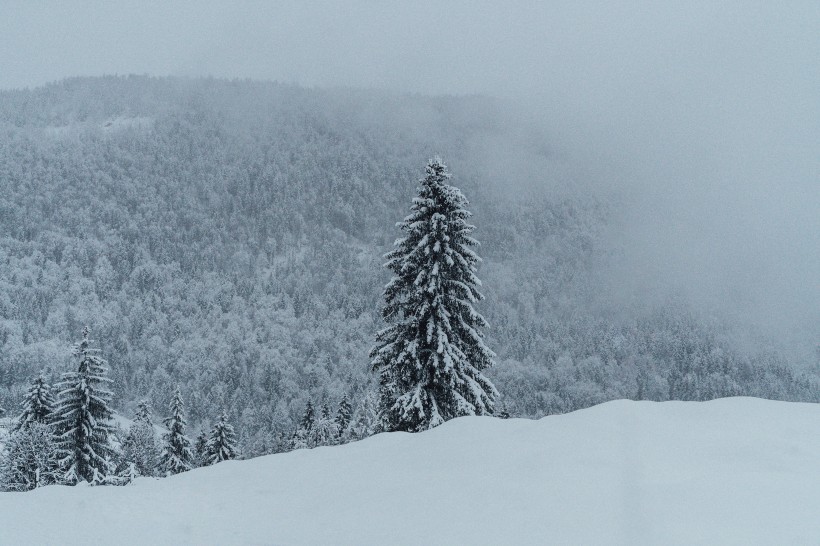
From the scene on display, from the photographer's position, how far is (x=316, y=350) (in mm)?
195125

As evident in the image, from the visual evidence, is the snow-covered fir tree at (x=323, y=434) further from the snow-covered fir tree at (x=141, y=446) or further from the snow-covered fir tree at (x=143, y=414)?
the snow-covered fir tree at (x=143, y=414)

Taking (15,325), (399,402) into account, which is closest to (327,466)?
(399,402)

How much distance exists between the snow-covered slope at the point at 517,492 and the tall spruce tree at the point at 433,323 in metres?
7.05

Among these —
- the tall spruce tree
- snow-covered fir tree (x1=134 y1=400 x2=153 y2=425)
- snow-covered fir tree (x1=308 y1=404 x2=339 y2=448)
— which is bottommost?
snow-covered fir tree (x1=134 y1=400 x2=153 y2=425)

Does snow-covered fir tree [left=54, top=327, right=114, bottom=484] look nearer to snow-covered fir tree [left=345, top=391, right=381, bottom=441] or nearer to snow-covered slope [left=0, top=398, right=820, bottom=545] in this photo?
snow-covered slope [left=0, top=398, right=820, bottom=545]

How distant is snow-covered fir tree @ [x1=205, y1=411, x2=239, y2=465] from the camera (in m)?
37.8

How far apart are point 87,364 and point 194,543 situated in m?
21.4

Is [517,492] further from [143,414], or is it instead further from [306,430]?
[143,414]

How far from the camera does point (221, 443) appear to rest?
→ 38281 mm

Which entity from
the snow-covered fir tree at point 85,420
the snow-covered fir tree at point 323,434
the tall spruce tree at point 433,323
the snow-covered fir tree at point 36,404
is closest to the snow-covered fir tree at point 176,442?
the snow-covered fir tree at point 36,404

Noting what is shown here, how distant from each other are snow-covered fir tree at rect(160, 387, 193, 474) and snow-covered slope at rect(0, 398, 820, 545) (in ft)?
101

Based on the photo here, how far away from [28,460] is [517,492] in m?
29.6

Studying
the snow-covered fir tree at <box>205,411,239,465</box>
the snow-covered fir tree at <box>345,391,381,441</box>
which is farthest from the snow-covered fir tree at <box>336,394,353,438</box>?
the snow-covered fir tree at <box>205,411,239,465</box>

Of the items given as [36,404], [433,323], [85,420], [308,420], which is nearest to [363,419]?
[308,420]
